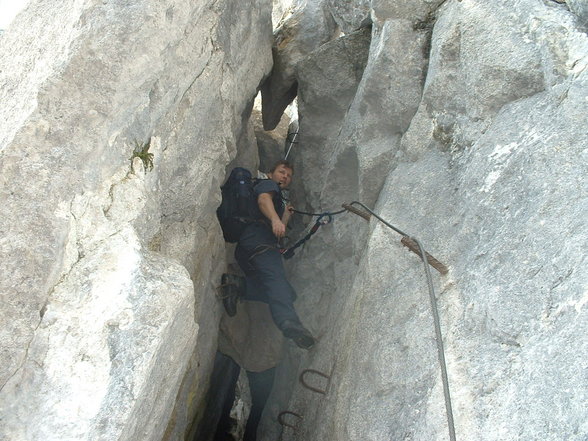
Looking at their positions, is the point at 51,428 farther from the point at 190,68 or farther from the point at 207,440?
the point at 207,440

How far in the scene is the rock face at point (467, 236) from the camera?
3.25 meters

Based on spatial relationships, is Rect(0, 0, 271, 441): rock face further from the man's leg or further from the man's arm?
the man's leg

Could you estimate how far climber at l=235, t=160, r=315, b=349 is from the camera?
665cm

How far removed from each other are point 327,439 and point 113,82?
3317 mm

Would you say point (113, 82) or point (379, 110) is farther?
point (379, 110)

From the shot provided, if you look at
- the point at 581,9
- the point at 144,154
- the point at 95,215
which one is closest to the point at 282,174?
the point at 144,154

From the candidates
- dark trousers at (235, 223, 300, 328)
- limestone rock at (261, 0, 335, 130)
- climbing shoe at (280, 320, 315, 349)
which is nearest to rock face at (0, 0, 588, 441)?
climbing shoe at (280, 320, 315, 349)

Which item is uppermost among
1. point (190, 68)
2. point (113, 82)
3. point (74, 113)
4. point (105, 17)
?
point (190, 68)

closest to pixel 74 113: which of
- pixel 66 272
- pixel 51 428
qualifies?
pixel 66 272

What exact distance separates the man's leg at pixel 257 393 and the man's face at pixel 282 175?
2.59 meters

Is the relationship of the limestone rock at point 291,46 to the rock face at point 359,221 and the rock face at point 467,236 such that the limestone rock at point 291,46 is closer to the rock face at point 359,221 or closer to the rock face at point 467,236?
the rock face at point 467,236

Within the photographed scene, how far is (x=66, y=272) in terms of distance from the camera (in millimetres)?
3887

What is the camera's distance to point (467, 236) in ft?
13.6

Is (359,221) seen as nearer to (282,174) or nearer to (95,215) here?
(282,174)
